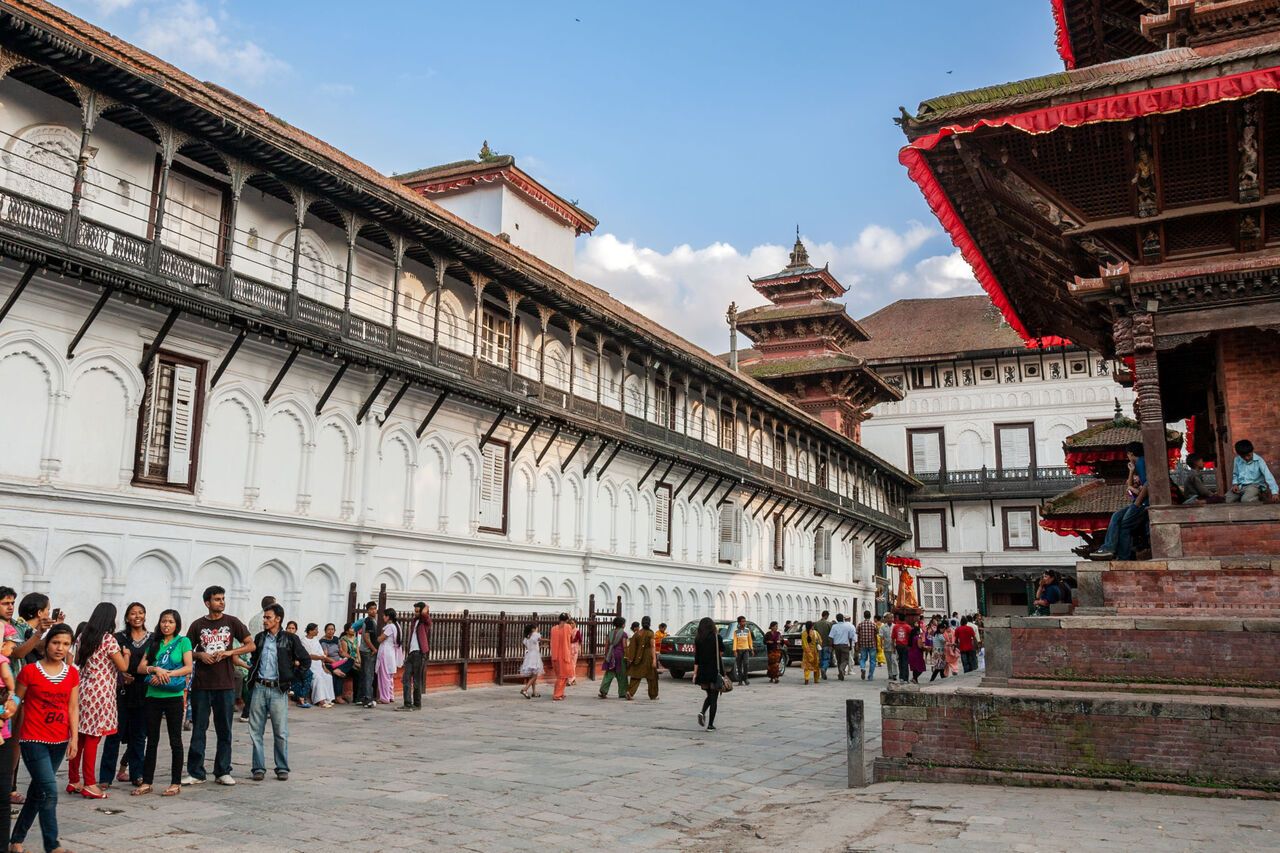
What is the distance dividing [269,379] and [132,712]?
11.0 metres

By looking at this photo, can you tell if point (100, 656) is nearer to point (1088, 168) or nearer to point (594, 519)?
point (1088, 168)

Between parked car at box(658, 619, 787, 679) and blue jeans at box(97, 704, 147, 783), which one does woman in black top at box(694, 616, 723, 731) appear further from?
parked car at box(658, 619, 787, 679)

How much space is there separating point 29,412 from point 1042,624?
14527 millimetres

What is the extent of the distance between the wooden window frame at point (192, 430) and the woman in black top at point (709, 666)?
928 cm

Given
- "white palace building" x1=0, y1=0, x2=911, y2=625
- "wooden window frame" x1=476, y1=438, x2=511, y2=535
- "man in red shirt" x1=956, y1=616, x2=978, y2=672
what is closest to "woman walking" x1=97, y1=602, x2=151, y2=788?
"white palace building" x1=0, y1=0, x2=911, y2=625

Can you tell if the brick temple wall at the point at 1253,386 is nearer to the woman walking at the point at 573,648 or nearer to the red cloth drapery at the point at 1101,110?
the red cloth drapery at the point at 1101,110

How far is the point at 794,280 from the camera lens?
174 feet

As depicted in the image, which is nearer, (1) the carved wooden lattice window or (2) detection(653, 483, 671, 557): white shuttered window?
(1) the carved wooden lattice window

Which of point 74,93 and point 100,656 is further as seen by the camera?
point 74,93

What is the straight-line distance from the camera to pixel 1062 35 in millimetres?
16344

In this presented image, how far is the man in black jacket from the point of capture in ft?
31.6

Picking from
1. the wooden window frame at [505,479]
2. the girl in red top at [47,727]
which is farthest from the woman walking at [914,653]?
the girl in red top at [47,727]

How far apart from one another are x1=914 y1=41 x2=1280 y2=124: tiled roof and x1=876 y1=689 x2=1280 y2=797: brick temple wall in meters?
6.14

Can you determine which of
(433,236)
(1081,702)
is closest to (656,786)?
(1081,702)
